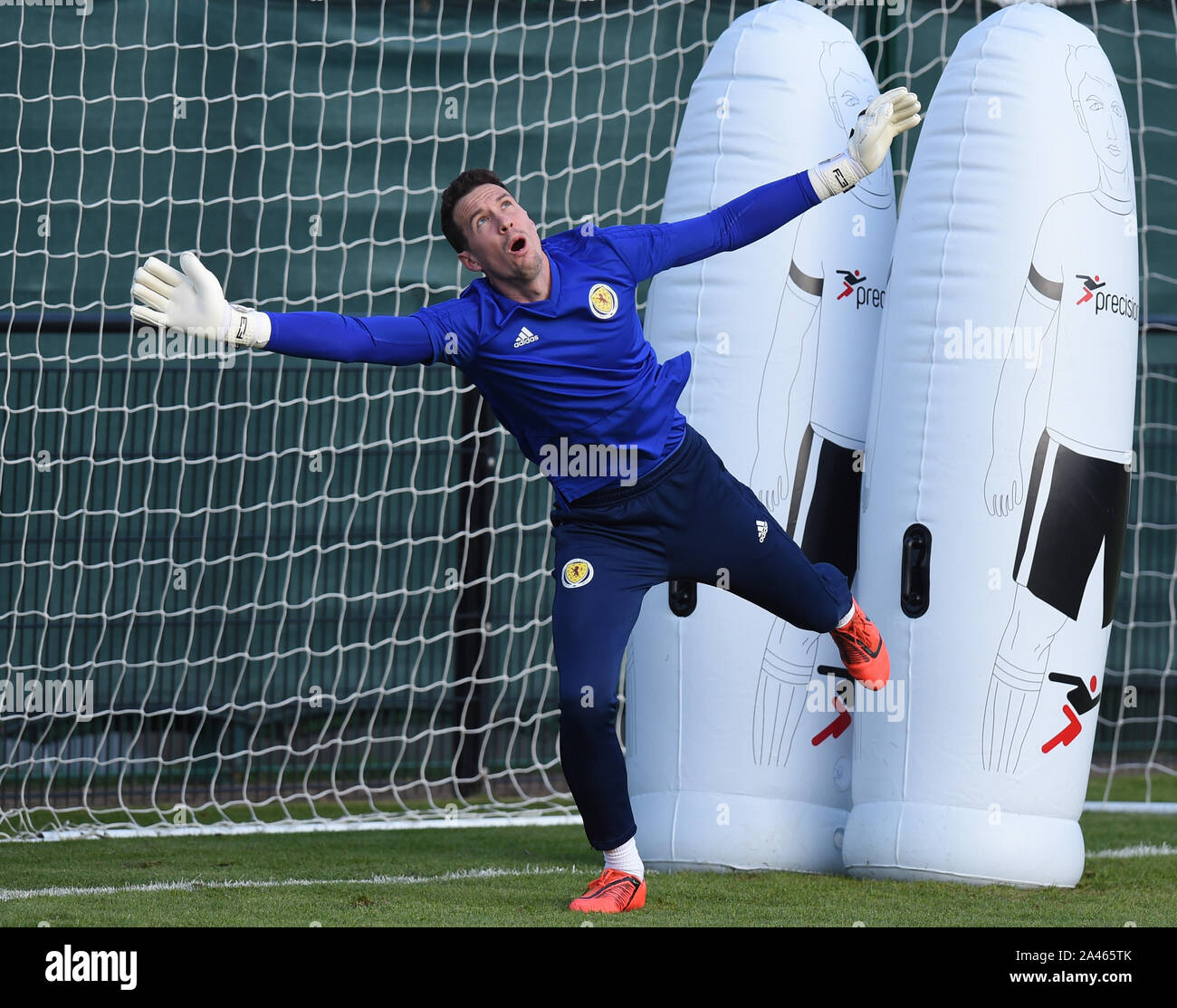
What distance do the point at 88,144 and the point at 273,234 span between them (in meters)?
0.87

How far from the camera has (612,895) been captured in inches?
150

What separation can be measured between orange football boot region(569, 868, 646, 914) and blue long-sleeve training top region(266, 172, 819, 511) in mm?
954

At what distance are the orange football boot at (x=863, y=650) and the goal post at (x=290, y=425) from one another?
2352mm

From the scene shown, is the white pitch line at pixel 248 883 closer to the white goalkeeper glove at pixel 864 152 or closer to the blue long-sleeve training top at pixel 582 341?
the blue long-sleeve training top at pixel 582 341

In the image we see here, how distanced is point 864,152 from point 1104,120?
98 centimetres

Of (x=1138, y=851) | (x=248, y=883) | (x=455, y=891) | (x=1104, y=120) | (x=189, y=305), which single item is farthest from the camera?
(x=1138, y=851)

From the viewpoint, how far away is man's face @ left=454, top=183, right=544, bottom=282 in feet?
12.2

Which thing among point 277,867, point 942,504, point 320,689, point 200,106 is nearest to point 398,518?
point 320,689

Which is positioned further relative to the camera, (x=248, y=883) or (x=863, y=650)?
(x=248, y=883)

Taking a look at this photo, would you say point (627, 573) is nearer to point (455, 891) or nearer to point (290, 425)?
point (455, 891)

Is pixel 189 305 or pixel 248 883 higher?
Result: pixel 189 305

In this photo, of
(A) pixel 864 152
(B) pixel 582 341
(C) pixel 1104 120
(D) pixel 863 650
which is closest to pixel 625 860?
(D) pixel 863 650

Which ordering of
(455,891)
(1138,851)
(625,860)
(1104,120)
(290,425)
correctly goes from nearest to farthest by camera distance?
(625,860) → (455,891) → (1104,120) → (1138,851) → (290,425)

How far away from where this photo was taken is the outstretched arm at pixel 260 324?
10.9 feet
